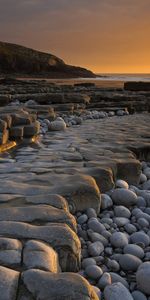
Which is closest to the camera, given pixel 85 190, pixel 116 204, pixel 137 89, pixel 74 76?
pixel 85 190

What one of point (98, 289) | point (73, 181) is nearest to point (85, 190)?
point (73, 181)

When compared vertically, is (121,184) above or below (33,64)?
below

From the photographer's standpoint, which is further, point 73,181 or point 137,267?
point 73,181

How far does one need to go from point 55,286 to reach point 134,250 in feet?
3.90

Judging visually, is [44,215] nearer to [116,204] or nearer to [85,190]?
[85,190]

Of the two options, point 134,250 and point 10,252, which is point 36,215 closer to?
point 10,252

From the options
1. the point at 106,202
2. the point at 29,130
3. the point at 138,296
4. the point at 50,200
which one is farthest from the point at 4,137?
the point at 138,296

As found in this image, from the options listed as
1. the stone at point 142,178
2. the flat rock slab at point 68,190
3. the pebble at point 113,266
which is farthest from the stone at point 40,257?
the stone at point 142,178

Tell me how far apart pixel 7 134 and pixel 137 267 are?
3967mm

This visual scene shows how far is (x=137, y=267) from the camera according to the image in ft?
9.24

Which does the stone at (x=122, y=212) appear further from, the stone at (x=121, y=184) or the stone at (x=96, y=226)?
the stone at (x=121, y=184)

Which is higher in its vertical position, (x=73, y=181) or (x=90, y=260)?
(x=73, y=181)

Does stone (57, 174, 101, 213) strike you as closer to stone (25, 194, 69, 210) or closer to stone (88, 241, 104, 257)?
stone (25, 194, 69, 210)

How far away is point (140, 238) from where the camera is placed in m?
3.21
